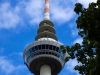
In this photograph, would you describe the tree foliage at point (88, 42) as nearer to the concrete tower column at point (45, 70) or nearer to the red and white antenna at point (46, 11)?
the concrete tower column at point (45, 70)

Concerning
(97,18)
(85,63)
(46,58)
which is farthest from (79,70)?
(46,58)

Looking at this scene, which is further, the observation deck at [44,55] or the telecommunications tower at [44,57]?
the observation deck at [44,55]

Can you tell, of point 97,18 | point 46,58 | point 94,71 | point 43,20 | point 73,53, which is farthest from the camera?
point 43,20

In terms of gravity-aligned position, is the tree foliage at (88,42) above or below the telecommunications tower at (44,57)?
below

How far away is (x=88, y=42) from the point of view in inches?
874

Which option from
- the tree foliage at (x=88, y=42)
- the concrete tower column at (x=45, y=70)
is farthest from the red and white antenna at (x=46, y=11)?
the tree foliage at (x=88, y=42)

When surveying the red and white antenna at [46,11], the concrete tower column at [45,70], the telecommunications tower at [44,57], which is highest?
the red and white antenna at [46,11]

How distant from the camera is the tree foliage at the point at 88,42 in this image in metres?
19.6

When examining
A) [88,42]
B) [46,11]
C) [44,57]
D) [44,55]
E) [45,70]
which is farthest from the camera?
[46,11]

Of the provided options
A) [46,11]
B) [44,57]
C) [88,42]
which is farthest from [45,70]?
[88,42]

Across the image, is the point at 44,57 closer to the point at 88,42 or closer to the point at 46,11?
the point at 46,11

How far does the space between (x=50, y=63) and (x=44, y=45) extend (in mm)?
5883

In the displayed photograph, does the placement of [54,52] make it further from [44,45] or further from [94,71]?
[94,71]

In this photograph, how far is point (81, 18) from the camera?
21.0 metres
